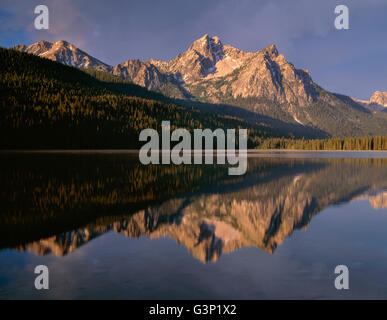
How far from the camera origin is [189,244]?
47.2ft

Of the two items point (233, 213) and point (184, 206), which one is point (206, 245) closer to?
point (233, 213)

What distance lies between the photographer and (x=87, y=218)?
59.2 ft

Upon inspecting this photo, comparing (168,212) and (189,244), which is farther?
(168,212)

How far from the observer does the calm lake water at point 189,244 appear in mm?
9711

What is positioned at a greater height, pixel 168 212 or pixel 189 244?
pixel 168 212

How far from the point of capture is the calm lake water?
9711 mm

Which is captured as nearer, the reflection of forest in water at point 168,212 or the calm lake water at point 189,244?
the calm lake water at point 189,244

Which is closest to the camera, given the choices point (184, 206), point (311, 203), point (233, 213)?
point (233, 213)

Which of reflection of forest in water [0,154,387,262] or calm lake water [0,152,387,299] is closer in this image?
calm lake water [0,152,387,299]
